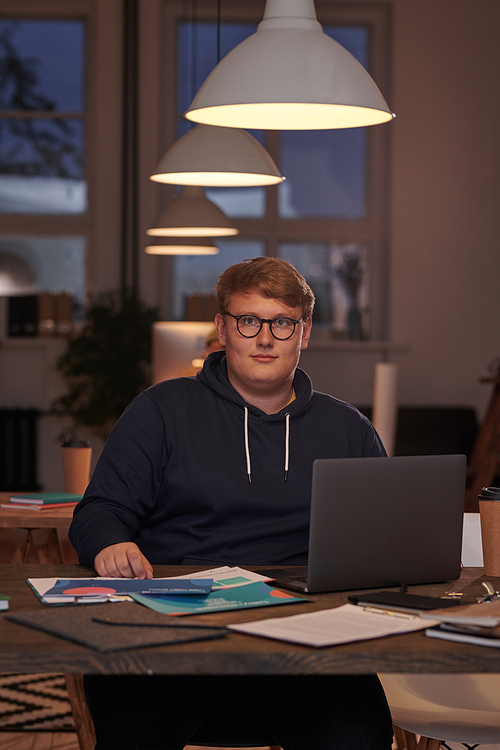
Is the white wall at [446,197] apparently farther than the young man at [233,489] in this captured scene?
Yes

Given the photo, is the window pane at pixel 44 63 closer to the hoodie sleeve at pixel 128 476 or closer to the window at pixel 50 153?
the window at pixel 50 153

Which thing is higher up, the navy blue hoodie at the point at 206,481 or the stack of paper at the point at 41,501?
the navy blue hoodie at the point at 206,481

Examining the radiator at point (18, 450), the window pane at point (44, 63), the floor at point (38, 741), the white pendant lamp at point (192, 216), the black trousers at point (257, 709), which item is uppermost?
the window pane at point (44, 63)

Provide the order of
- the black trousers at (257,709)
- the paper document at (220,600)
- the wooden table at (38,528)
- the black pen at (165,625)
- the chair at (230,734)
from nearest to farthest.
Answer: the black pen at (165,625)
the paper document at (220,600)
the black trousers at (257,709)
the chair at (230,734)
the wooden table at (38,528)

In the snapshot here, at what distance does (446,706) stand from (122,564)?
727 mm

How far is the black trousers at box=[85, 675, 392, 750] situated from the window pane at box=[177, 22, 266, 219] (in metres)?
5.66

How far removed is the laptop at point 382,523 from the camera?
143 centimetres

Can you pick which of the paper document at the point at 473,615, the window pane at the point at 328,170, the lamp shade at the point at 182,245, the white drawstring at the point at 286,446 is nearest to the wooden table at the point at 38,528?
the white drawstring at the point at 286,446

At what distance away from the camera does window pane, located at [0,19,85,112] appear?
6.86m

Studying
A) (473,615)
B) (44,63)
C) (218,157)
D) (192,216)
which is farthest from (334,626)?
(44,63)

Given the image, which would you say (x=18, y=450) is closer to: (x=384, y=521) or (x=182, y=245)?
(x=182, y=245)

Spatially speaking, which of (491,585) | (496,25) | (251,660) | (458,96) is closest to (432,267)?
(458,96)

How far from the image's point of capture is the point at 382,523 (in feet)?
4.87

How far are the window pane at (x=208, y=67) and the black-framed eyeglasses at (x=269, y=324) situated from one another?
504 cm
